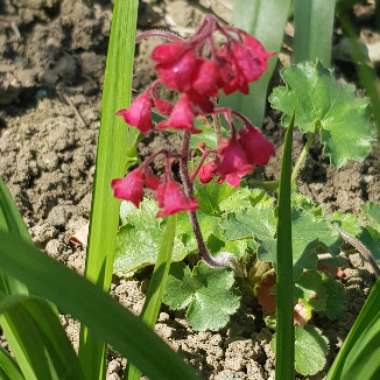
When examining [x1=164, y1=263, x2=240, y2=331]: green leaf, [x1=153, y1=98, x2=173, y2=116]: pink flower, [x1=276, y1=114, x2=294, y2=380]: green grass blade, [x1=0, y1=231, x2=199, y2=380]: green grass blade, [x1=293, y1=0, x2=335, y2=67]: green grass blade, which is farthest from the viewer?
[x1=293, y1=0, x2=335, y2=67]: green grass blade

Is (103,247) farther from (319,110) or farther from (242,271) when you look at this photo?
(319,110)

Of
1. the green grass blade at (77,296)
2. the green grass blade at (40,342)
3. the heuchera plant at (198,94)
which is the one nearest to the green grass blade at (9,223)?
the green grass blade at (40,342)

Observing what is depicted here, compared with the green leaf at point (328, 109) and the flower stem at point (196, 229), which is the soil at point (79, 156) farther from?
the green leaf at point (328, 109)

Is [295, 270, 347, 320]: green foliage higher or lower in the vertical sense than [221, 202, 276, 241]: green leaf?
lower

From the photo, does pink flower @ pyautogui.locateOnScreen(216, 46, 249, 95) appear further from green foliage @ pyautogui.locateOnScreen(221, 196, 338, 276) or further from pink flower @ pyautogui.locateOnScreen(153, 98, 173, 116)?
green foliage @ pyautogui.locateOnScreen(221, 196, 338, 276)

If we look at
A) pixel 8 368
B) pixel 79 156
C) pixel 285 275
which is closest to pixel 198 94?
pixel 285 275

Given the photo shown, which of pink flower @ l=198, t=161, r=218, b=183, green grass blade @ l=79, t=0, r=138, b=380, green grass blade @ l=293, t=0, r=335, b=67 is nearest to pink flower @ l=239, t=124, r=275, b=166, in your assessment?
pink flower @ l=198, t=161, r=218, b=183

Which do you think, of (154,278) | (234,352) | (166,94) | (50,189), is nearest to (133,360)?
(154,278)
